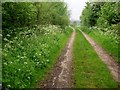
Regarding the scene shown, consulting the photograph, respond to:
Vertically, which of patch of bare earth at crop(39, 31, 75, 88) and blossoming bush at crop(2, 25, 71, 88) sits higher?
blossoming bush at crop(2, 25, 71, 88)

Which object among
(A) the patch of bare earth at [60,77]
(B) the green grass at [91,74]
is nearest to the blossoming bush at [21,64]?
(A) the patch of bare earth at [60,77]

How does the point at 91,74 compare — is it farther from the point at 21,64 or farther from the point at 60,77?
the point at 21,64

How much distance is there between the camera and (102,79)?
47.4 feet

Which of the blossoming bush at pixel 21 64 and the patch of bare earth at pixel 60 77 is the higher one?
the blossoming bush at pixel 21 64

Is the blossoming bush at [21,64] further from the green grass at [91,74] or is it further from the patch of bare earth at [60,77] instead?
the green grass at [91,74]

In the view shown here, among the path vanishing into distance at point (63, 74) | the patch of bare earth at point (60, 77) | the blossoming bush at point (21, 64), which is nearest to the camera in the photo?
the blossoming bush at point (21, 64)

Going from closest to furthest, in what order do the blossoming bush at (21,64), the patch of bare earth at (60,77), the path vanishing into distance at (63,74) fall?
the blossoming bush at (21,64) → the patch of bare earth at (60,77) → the path vanishing into distance at (63,74)

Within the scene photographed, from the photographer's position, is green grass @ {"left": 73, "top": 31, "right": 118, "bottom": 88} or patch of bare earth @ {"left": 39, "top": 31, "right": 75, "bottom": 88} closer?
patch of bare earth @ {"left": 39, "top": 31, "right": 75, "bottom": 88}

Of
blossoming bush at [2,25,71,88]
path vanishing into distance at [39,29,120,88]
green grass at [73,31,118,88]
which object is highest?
blossoming bush at [2,25,71,88]

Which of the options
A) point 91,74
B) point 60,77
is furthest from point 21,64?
point 91,74

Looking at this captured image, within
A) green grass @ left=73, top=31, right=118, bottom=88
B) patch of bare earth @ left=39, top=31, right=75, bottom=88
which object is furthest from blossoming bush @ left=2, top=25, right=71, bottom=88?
green grass @ left=73, top=31, right=118, bottom=88

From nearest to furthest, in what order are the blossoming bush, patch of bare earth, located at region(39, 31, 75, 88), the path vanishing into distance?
the blossoming bush, patch of bare earth, located at region(39, 31, 75, 88), the path vanishing into distance

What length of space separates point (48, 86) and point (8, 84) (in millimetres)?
2344

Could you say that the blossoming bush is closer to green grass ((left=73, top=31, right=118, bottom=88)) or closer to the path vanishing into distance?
the path vanishing into distance
